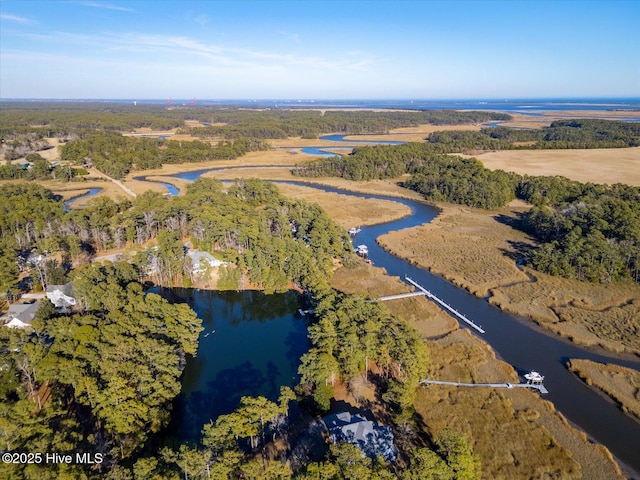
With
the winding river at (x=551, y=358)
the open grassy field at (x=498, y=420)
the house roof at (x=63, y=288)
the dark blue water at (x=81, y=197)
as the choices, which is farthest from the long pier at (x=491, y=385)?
the dark blue water at (x=81, y=197)

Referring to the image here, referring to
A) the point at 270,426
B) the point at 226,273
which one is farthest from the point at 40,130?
the point at 270,426

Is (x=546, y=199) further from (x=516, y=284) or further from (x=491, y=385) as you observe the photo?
(x=491, y=385)

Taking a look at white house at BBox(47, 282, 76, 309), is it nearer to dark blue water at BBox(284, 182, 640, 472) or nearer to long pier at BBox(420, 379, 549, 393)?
long pier at BBox(420, 379, 549, 393)

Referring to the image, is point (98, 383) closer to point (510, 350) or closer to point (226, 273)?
point (226, 273)

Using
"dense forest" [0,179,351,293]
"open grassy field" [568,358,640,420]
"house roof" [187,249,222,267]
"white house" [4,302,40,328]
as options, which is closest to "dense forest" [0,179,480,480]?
"dense forest" [0,179,351,293]

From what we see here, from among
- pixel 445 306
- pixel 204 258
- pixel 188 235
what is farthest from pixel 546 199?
pixel 188 235
